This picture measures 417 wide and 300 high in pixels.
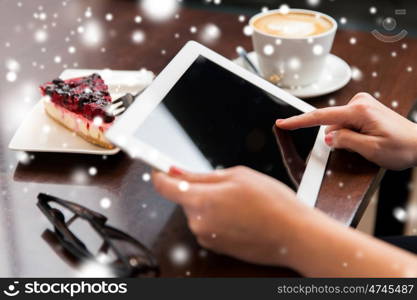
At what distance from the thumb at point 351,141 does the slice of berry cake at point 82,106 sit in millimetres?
357

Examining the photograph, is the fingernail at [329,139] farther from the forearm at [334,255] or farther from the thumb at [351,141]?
the forearm at [334,255]

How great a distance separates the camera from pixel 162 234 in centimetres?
86

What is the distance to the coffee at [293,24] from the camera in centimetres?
124

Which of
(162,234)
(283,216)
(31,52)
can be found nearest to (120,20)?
(31,52)

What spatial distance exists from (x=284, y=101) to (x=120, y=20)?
2.11 feet

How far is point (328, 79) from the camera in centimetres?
126

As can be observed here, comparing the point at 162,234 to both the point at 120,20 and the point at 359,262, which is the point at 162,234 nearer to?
the point at 359,262

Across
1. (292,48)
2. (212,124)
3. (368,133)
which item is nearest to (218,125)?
(212,124)

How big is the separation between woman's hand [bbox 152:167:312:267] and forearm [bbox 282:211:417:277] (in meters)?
0.01

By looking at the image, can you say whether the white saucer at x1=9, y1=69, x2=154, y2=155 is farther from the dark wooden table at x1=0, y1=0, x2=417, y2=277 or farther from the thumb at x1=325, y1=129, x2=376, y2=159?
the thumb at x1=325, y1=129, x2=376, y2=159

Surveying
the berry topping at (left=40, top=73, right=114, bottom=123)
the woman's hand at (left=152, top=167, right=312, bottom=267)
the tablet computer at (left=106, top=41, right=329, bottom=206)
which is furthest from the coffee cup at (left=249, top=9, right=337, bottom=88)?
the woman's hand at (left=152, top=167, right=312, bottom=267)

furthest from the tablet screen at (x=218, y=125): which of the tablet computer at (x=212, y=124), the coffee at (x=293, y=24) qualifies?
the coffee at (x=293, y=24)

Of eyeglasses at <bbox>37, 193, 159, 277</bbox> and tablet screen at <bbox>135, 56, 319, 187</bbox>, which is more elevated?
tablet screen at <bbox>135, 56, 319, 187</bbox>

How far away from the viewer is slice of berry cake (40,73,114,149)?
1024 millimetres
